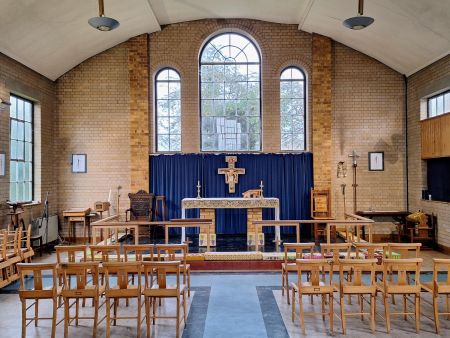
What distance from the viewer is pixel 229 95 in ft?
36.9

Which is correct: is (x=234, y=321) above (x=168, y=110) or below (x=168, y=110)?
below

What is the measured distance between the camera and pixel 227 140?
36.8 feet

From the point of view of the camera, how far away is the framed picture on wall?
10781 millimetres

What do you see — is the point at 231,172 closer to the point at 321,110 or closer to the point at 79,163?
the point at 321,110

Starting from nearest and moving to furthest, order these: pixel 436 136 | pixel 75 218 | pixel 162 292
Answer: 1. pixel 162 292
2. pixel 436 136
3. pixel 75 218

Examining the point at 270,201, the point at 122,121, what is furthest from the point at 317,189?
the point at 122,121

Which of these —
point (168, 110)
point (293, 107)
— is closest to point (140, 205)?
point (168, 110)

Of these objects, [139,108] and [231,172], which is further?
[139,108]

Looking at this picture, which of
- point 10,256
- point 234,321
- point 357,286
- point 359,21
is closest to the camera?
point 357,286

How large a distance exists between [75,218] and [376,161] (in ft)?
25.3

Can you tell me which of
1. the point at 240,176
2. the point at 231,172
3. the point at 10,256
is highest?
the point at 231,172

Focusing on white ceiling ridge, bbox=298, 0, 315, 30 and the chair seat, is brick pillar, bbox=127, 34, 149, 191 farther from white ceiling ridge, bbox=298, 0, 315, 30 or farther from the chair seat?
the chair seat

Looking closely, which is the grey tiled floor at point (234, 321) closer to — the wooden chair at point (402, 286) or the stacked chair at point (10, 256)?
the wooden chair at point (402, 286)

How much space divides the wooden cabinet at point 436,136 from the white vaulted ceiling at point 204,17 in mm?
1341
